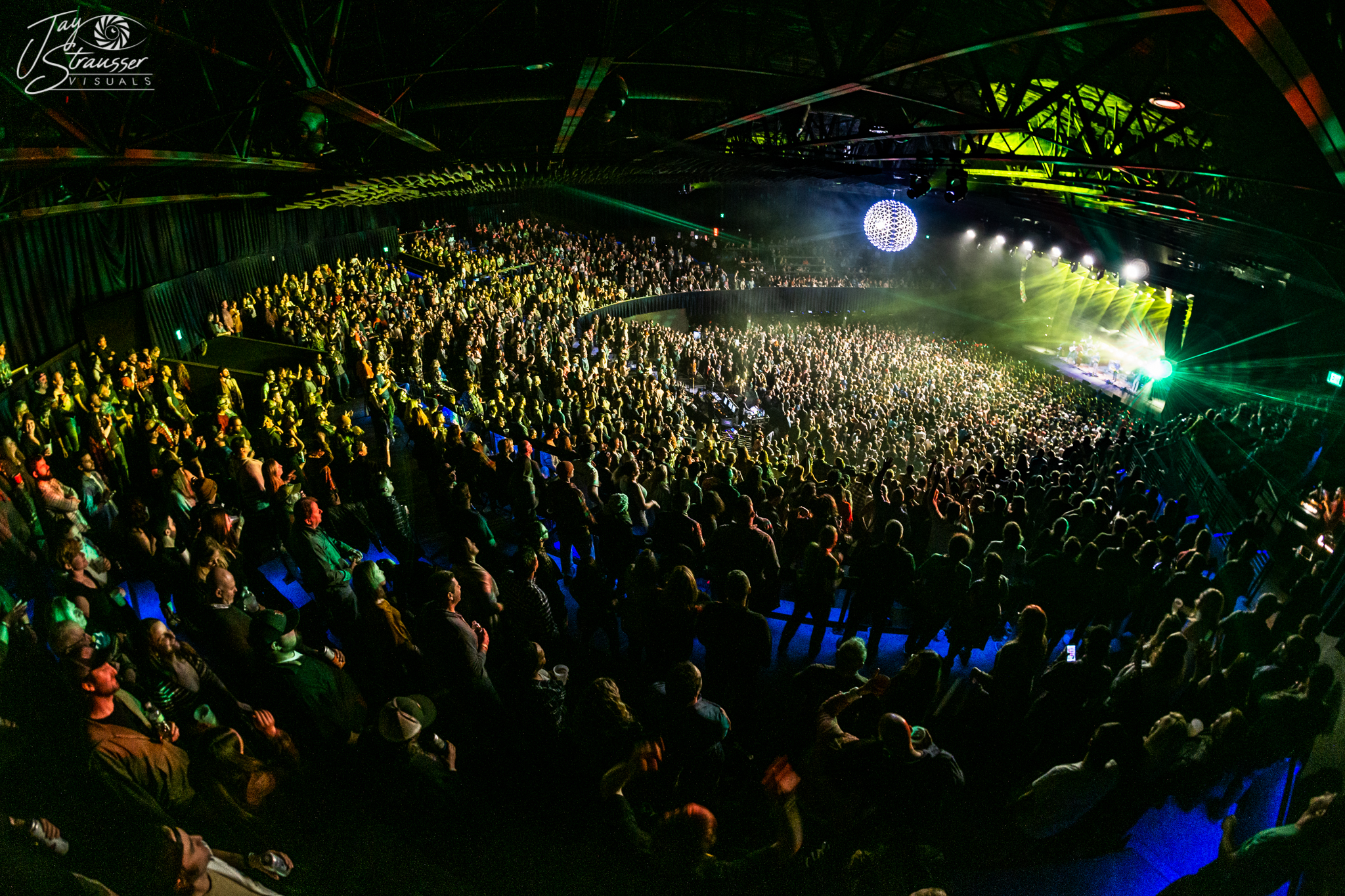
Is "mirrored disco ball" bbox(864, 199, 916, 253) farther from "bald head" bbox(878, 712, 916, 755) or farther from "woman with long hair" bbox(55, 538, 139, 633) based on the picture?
"woman with long hair" bbox(55, 538, 139, 633)

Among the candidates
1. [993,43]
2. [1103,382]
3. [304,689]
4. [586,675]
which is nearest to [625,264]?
Answer: [993,43]

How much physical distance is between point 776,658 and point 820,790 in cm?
251

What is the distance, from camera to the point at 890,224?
102 feet

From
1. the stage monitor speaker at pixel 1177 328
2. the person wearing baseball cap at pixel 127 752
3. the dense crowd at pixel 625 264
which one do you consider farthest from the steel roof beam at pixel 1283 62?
the dense crowd at pixel 625 264

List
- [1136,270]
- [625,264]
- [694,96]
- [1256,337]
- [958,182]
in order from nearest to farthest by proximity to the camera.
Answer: [694,96] → [958,182] → [1256,337] → [1136,270] → [625,264]

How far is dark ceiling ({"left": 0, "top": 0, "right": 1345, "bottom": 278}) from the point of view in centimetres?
458

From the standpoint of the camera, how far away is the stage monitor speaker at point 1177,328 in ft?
55.4

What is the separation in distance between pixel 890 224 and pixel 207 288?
2887 centimetres

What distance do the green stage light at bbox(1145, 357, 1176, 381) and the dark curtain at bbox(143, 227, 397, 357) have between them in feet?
86.8

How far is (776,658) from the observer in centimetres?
518

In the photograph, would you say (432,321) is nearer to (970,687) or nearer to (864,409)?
(864,409)

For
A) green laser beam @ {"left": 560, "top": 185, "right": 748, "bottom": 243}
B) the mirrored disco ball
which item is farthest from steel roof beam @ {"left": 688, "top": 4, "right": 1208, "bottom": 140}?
the mirrored disco ball

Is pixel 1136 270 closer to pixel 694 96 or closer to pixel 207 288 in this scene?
pixel 694 96

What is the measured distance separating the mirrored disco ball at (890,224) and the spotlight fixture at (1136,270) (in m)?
16.8
